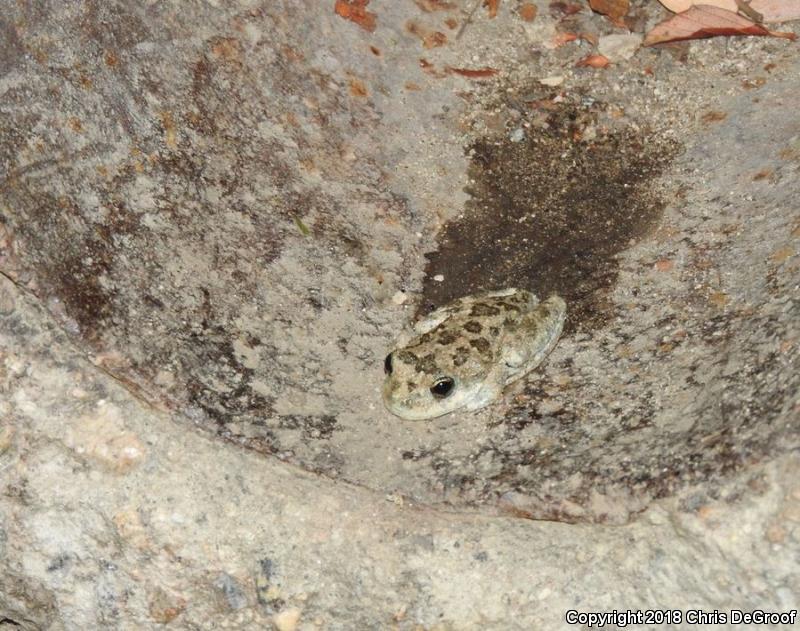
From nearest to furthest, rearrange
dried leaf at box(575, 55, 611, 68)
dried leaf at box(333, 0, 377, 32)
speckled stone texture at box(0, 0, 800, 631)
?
1. speckled stone texture at box(0, 0, 800, 631)
2. dried leaf at box(333, 0, 377, 32)
3. dried leaf at box(575, 55, 611, 68)

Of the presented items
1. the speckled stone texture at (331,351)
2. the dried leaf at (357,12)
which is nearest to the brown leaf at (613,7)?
the speckled stone texture at (331,351)

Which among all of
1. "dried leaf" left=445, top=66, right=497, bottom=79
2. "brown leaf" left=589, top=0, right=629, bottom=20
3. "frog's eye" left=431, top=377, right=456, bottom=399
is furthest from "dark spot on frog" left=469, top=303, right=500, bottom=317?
"brown leaf" left=589, top=0, right=629, bottom=20

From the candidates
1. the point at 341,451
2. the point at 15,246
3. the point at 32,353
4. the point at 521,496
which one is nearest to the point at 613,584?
the point at 521,496

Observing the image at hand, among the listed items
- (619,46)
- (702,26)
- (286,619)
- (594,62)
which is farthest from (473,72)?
(286,619)

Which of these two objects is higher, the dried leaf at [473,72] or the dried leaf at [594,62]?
the dried leaf at [594,62]

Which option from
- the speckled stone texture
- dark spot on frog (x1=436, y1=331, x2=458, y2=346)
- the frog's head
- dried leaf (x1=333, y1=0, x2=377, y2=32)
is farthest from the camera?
dried leaf (x1=333, y1=0, x2=377, y2=32)

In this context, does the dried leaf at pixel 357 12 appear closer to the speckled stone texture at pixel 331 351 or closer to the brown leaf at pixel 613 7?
the speckled stone texture at pixel 331 351

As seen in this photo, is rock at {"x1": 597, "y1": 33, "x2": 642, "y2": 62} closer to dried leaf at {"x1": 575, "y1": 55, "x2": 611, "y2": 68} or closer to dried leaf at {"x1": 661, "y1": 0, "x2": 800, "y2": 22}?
dried leaf at {"x1": 575, "y1": 55, "x2": 611, "y2": 68}

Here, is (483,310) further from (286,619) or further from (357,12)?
(357,12)
